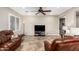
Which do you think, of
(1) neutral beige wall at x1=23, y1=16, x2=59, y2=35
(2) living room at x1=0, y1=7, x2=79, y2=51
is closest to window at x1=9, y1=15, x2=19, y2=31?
(2) living room at x1=0, y1=7, x2=79, y2=51

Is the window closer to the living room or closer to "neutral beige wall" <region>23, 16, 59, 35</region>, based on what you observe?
the living room

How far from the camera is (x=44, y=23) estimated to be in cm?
245

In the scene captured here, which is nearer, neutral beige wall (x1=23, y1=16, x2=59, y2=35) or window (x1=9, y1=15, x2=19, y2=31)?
window (x1=9, y1=15, x2=19, y2=31)

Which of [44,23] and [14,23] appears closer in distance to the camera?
[14,23]

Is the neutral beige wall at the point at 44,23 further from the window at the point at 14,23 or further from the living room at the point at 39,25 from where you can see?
the window at the point at 14,23

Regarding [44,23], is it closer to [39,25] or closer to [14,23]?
[39,25]

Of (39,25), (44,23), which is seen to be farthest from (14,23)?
(44,23)

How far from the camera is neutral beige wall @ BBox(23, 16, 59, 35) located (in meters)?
2.25

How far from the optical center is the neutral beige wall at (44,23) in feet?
7.38
